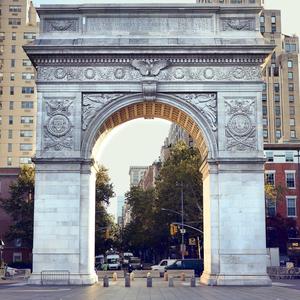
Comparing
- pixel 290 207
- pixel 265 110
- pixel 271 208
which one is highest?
pixel 265 110

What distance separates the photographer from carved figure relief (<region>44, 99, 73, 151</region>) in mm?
39875

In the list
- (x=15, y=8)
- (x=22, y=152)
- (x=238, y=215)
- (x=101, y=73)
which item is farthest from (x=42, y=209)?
(x=15, y=8)

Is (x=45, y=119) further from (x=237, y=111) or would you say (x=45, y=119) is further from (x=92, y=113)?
(x=237, y=111)

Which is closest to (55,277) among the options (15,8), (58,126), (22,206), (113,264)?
(58,126)

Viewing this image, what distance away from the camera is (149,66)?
40.6m

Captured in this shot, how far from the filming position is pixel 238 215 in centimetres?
Result: 3906

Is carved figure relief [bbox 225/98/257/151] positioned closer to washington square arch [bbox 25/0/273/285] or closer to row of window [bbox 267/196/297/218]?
washington square arch [bbox 25/0/273/285]

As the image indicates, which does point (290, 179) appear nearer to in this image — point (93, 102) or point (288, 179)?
point (288, 179)

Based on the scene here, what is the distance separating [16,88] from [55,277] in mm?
75122

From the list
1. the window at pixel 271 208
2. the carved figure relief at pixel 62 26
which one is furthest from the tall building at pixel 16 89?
the carved figure relief at pixel 62 26

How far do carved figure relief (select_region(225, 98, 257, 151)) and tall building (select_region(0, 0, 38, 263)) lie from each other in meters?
70.4

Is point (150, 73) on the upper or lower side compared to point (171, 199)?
upper

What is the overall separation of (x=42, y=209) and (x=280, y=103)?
87136mm

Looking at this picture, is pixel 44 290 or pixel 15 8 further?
pixel 15 8
